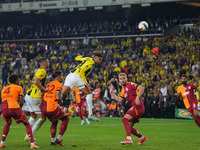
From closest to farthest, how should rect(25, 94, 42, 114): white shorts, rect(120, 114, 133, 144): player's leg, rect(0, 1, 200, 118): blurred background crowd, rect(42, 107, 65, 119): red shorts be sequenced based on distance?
rect(120, 114, 133, 144): player's leg < rect(42, 107, 65, 119): red shorts < rect(25, 94, 42, 114): white shorts < rect(0, 1, 200, 118): blurred background crowd

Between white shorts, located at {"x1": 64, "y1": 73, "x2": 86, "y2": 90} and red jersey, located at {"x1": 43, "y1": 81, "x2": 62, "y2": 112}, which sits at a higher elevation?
white shorts, located at {"x1": 64, "y1": 73, "x2": 86, "y2": 90}

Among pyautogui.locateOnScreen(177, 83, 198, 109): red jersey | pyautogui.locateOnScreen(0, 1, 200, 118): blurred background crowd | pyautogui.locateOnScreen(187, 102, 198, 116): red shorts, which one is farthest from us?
pyautogui.locateOnScreen(0, 1, 200, 118): blurred background crowd

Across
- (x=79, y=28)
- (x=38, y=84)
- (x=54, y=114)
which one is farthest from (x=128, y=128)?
(x=79, y=28)

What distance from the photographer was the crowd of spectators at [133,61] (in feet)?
85.4

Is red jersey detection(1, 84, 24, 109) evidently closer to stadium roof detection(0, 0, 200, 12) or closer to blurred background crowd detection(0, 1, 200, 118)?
blurred background crowd detection(0, 1, 200, 118)

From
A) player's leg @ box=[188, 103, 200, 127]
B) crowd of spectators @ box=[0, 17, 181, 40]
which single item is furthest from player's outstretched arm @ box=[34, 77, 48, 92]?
crowd of spectators @ box=[0, 17, 181, 40]

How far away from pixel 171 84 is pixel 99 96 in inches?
227

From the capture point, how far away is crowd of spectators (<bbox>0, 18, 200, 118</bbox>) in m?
26.0

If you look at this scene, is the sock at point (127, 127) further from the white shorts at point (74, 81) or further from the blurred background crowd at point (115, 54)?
the blurred background crowd at point (115, 54)

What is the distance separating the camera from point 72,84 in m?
10.9

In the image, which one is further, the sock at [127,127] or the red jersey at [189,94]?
the red jersey at [189,94]

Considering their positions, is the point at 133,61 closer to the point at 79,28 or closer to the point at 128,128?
the point at 79,28

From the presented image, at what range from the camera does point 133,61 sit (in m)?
31.7

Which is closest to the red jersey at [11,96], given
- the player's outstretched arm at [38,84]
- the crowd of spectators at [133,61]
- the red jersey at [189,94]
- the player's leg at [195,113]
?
the player's outstretched arm at [38,84]
